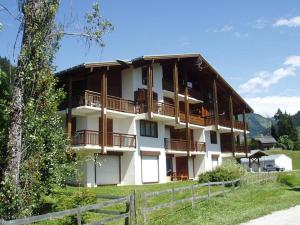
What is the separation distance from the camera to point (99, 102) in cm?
3228

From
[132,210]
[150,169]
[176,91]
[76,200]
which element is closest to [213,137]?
[176,91]

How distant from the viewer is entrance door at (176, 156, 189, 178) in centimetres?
4266

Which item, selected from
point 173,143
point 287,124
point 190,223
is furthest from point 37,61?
point 287,124

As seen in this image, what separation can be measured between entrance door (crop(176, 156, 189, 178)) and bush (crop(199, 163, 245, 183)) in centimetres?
1180

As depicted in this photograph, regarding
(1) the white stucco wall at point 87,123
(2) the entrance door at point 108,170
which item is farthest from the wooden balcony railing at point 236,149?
(1) the white stucco wall at point 87,123

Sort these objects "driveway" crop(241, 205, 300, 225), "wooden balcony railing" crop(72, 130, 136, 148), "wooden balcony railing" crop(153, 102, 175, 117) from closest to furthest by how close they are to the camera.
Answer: "driveway" crop(241, 205, 300, 225)
"wooden balcony railing" crop(72, 130, 136, 148)
"wooden balcony railing" crop(153, 102, 175, 117)

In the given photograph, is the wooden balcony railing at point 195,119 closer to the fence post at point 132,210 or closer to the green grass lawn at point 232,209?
the green grass lawn at point 232,209

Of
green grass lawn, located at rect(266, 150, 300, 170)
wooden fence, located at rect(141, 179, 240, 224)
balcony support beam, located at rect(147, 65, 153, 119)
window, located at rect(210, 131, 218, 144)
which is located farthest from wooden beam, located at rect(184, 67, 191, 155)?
green grass lawn, located at rect(266, 150, 300, 170)

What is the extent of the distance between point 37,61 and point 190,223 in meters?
7.69

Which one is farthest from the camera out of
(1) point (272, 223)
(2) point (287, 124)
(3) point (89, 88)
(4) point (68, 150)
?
(2) point (287, 124)

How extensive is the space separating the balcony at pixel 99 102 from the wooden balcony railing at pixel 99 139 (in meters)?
1.97

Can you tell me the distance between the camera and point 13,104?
13.5m

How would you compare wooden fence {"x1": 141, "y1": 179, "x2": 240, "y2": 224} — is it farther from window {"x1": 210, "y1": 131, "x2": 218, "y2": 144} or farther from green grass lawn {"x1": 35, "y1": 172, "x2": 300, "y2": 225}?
window {"x1": 210, "y1": 131, "x2": 218, "y2": 144}

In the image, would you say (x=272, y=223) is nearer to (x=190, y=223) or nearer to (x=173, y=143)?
(x=190, y=223)
